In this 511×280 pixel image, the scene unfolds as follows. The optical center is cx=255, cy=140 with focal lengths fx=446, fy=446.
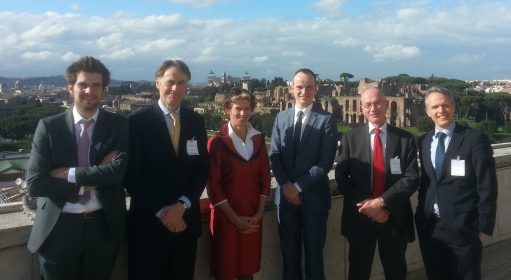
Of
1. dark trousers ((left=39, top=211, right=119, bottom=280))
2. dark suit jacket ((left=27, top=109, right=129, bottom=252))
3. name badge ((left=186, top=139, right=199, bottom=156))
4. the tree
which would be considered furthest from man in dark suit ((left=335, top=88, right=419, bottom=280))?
the tree

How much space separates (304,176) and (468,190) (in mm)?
1026

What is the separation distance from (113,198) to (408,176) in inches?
73.8

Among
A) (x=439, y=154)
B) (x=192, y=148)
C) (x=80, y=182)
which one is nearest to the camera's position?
(x=80, y=182)

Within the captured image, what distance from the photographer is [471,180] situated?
2.79 m

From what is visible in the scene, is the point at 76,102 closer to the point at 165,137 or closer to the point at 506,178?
the point at 165,137

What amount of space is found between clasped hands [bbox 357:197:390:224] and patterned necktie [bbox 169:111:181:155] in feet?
4.18

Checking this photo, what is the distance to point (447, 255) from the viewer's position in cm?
289

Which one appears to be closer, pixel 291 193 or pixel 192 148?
pixel 192 148

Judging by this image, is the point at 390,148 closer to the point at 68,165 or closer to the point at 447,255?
the point at 447,255

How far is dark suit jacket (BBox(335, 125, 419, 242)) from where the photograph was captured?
300 cm

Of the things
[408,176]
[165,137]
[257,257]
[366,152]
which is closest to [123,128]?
[165,137]

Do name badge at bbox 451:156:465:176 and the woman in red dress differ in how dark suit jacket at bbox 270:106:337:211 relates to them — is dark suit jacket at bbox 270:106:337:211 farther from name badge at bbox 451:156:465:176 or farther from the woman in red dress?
name badge at bbox 451:156:465:176

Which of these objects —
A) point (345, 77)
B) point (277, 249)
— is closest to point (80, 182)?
point (277, 249)

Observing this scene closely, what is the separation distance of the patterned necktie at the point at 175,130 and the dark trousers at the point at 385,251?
139 centimetres
